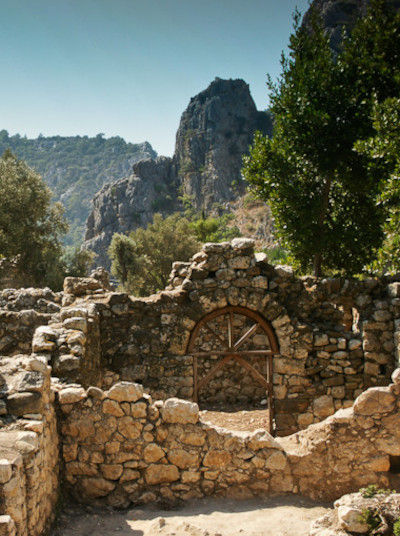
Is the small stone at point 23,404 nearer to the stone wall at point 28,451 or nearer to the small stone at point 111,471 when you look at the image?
the stone wall at point 28,451

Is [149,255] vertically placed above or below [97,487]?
above

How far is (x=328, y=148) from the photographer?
13.0 meters

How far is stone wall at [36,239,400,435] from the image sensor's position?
9117mm

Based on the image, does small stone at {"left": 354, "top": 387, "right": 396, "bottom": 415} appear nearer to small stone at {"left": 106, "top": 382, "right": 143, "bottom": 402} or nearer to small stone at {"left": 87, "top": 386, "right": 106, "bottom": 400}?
small stone at {"left": 106, "top": 382, "right": 143, "bottom": 402}

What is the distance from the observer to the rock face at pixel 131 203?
272 feet

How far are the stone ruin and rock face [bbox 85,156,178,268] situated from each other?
72.3 m

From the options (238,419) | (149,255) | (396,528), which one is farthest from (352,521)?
(149,255)

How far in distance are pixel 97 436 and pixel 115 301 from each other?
4.31m

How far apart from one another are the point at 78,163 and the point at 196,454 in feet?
636

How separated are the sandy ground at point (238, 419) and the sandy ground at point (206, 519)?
5.63m

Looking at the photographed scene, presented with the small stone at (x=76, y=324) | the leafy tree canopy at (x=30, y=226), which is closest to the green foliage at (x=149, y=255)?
the leafy tree canopy at (x=30, y=226)

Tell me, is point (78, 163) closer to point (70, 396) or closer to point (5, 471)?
point (70, 396)

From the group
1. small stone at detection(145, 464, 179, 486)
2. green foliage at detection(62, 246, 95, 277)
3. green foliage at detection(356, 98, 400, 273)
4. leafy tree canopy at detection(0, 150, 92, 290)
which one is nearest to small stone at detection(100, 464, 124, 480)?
small stone at detection(145, 464, 179, 486)

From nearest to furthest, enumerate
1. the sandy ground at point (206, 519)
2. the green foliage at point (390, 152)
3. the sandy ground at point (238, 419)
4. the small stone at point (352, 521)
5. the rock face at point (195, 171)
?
the small stone at point (352, 521)
the sandy ground at point (206, 519)
the green foliage at point (390, 152)
the sandy ground at point (238, 419)
the rock face at point (195, 171)
